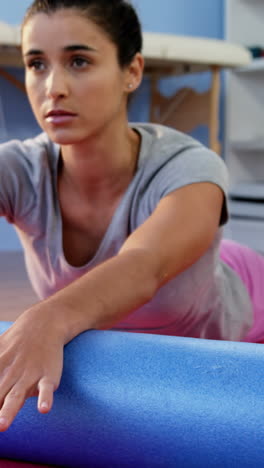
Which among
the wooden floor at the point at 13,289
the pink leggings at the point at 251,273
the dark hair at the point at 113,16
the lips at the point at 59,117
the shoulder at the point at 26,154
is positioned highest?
the dark hair at the point at 113,16

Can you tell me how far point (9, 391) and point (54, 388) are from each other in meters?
0.03

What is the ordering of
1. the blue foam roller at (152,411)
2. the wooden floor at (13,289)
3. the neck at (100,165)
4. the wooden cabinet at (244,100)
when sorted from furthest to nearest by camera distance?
the wooden cabinet at (244,100) → the wooden floor at (13,289) → the neck at (100,165) → the blue foam roller at (152,411)

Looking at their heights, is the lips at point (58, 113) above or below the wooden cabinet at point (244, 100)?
above

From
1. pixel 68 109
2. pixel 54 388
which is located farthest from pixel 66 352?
pixel 68 109

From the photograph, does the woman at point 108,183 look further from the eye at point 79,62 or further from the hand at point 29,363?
the hand at point 29,363

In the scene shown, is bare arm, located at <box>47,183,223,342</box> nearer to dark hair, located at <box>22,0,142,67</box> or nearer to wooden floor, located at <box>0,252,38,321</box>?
dark hair, located at <box>22,0,142,67</box>

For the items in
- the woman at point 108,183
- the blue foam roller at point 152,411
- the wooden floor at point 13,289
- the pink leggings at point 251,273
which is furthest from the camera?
the wooden floor at point 13,289

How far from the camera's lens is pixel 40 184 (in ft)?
3.44

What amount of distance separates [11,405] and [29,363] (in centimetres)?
5

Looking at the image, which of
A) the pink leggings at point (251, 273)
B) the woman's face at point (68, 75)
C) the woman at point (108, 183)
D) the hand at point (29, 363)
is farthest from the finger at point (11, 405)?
the pink leggings at point (251, 273)

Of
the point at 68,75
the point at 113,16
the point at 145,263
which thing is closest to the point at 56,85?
the point at 68,75

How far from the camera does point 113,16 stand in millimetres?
1003

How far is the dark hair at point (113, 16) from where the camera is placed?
97 centimetres

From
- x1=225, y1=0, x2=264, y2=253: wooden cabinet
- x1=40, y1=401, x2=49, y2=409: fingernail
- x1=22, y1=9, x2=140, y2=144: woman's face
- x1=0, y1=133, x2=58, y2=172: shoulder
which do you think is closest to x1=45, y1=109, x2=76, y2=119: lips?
x1=22, y1=9, x2=140, y2=144: woman's face
